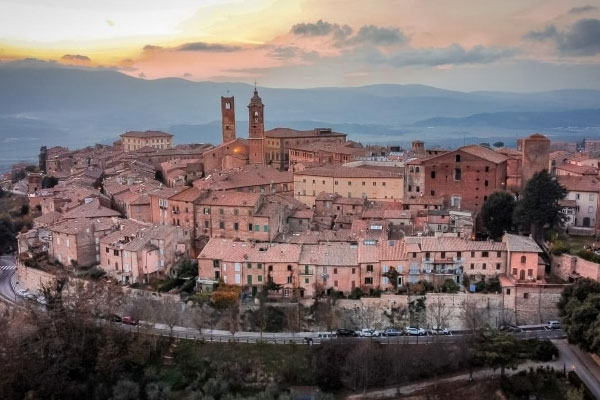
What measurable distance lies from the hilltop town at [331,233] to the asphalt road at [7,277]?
4.30 ft

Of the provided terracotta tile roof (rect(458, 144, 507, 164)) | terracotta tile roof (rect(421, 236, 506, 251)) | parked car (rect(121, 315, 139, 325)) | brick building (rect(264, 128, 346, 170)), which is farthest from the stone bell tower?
terracotta tile roof (rect(421, 236, 506, 251))

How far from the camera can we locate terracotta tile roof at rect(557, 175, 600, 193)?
4559 cm

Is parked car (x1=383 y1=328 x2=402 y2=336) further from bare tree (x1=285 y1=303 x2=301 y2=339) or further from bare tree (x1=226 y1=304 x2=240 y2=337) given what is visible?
bare tree (x1=226 y1=304 x2=240 y2=337)

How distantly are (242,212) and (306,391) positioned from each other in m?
15.1

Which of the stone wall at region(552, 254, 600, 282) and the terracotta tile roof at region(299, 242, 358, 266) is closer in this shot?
the stone wall at region(552, 254, 600, 282)

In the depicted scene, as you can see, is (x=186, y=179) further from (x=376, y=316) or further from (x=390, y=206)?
(x=376, y=316)

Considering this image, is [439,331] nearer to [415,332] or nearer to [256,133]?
[415,332]

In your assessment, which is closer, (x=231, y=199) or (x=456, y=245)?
(x=456, y=245)

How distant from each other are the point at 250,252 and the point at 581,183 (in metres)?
27.1

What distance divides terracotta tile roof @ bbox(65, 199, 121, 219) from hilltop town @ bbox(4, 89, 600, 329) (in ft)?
0.56

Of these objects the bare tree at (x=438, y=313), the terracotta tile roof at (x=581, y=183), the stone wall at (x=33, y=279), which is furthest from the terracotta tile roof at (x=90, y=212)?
the terracotta tile roof at (x=581, y=183)

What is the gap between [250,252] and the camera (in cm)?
3984

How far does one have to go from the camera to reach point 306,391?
33438 mm

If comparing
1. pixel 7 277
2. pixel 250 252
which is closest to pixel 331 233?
pixel 250 252
